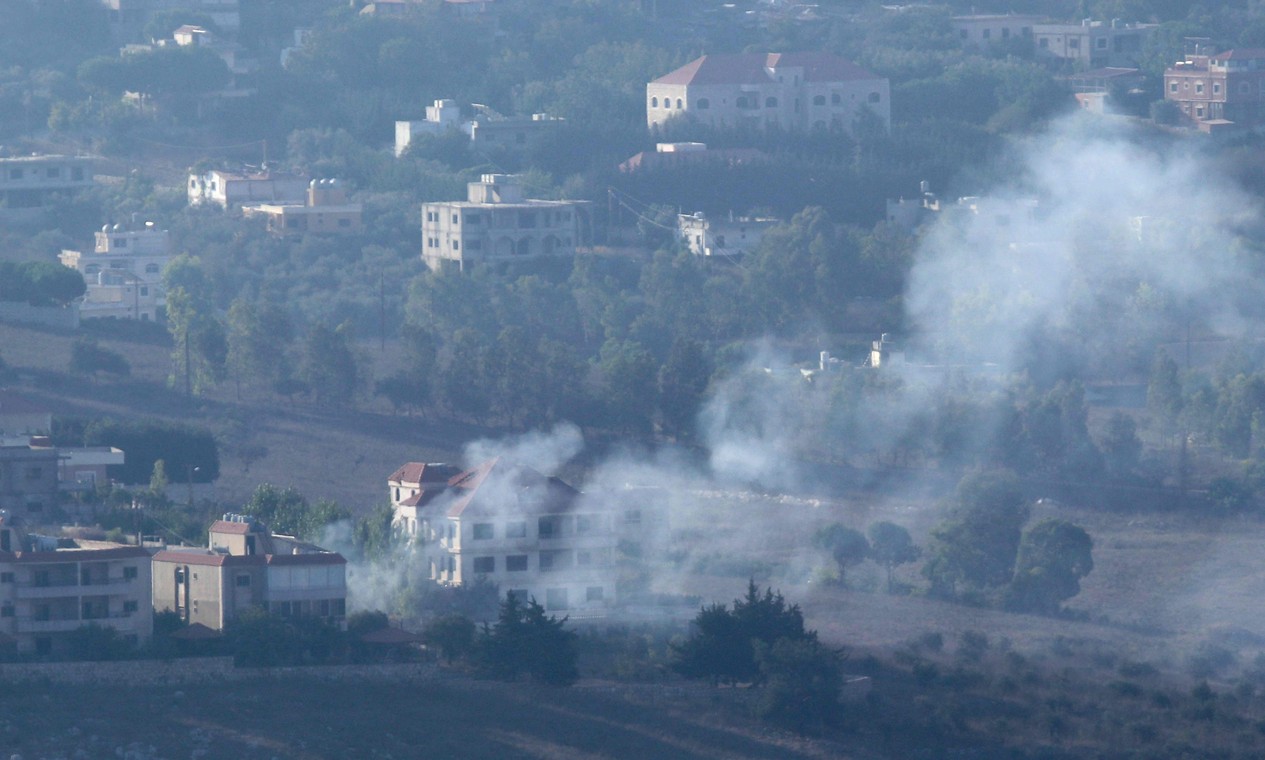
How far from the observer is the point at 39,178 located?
57.2 metres

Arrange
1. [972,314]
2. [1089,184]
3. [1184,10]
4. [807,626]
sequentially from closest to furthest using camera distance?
[807,626] < [972,314] < [1089,184] < [1184,10]

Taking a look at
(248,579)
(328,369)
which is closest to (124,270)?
(328,369)

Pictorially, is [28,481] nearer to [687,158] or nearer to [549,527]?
[549,527]

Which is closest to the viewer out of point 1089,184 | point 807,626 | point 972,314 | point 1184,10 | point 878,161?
point 807,626

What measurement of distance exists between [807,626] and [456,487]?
176 inches

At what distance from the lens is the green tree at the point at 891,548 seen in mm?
35750

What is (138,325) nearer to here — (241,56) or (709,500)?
(709,500)

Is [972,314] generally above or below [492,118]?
below

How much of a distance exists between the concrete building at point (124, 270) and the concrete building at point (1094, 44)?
87.2ft

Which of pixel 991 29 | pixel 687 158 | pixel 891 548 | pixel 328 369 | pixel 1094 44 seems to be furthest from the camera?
pixel 991 29

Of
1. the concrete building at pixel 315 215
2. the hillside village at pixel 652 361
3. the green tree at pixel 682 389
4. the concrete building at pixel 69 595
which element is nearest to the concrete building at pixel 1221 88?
the hillside village at pixel 652 361

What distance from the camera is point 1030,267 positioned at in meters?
50.7

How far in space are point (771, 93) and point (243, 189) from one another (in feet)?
40.1

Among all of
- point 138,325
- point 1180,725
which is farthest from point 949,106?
point 1180,725
